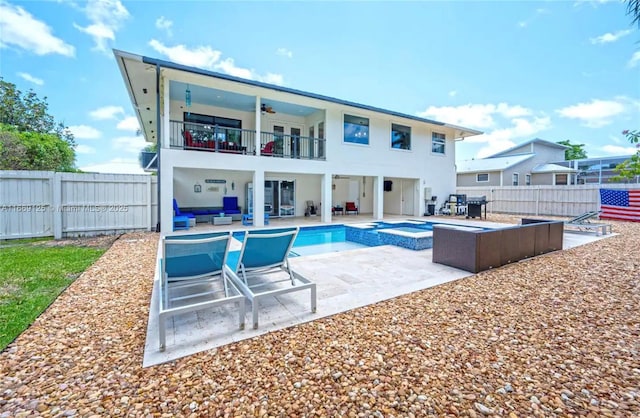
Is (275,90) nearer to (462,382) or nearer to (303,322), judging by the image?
(303,322)

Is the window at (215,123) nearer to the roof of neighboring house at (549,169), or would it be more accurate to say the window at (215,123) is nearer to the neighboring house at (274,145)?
the neighboring house at (274,145)

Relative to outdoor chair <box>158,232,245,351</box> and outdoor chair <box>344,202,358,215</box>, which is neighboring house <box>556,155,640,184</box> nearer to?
outdoor chair <box>344,202,358,215</box>

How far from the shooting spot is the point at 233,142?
1241 centimetres

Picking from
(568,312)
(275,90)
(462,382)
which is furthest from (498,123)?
(462,382)

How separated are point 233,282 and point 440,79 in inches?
796

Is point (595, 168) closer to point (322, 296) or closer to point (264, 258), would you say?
point (322, 296)

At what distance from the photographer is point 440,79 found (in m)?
19.1

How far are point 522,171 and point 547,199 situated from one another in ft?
30.5

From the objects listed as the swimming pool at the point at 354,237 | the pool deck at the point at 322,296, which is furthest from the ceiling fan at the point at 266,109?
the pool deck at the point at 322,296

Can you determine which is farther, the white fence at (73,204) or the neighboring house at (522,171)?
the neighboring house at (522,171)

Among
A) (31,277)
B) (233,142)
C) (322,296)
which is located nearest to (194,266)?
(322,296)

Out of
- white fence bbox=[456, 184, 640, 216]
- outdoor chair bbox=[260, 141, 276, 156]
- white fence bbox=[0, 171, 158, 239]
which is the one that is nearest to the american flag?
white fence bbox=[456, 184, 640, 216]

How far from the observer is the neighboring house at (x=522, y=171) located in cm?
2444

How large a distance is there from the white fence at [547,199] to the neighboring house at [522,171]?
198 inches
